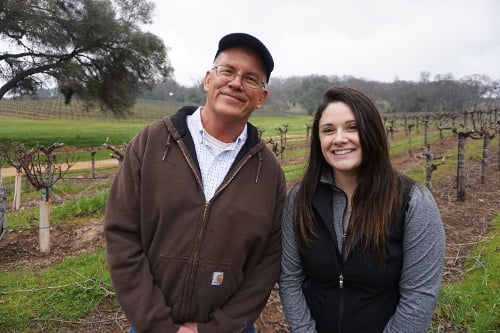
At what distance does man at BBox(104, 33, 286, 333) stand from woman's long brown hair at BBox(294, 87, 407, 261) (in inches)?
9.4

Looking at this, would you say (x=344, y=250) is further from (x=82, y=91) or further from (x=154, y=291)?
(x=82, y=91)

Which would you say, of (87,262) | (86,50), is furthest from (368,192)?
(86,50)

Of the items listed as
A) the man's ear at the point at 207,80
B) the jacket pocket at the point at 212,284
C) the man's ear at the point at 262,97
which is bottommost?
the jacket pocket at the point at 212,284

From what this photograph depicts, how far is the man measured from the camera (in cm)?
204

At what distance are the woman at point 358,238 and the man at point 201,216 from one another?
229 millimetres

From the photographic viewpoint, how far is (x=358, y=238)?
2043 mm

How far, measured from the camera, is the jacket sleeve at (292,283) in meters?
2.22

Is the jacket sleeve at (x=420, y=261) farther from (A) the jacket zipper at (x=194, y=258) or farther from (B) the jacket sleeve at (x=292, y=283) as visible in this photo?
(A) the jacket zipper at (x=194, y=258)

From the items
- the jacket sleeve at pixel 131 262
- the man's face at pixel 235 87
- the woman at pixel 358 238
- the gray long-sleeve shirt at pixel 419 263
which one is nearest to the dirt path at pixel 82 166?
the jacket sleeve at pixel 131 262

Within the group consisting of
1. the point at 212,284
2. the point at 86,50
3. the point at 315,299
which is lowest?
the point at 315,299

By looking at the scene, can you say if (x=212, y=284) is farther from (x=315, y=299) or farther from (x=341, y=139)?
(x=341, y=139)

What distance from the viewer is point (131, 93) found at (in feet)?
88.2

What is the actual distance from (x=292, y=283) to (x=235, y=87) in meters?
1.20

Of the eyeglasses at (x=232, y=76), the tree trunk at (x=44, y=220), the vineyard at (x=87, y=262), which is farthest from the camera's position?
the tree trunk at (x=44, y=220)
